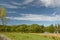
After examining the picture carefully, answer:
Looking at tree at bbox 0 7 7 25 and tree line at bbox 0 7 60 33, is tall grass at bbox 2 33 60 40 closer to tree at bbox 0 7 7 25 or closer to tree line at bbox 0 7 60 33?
tree line at bbox 0 7 60 33

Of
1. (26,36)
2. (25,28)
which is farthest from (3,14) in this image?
(26,36)

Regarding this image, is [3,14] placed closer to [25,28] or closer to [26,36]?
[25,28]

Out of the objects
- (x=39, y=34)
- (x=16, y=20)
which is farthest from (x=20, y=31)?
(x=39, y=34)

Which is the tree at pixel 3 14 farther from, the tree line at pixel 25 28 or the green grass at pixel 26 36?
the green grass at pixel 26 36

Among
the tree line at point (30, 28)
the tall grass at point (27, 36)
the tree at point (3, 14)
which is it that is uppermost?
the tree at point (3, 14)

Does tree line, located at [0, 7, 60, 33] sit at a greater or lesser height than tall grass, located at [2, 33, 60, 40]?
greater

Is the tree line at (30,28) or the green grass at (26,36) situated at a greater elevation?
the tree line at (30,28)

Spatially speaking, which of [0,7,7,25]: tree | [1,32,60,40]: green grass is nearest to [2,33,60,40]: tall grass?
[1,32,60,40]: green grass

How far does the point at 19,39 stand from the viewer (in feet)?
7.04

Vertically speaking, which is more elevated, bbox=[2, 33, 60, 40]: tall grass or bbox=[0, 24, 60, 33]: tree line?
bbox=[0, 24, 60, 33]: tree line

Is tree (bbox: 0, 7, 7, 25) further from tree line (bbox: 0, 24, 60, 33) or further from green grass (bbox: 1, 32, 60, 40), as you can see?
green grass (bbox: 1, 32, 60, 40)

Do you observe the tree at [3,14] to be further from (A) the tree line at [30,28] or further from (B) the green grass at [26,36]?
(B) the green grass at [26,36]

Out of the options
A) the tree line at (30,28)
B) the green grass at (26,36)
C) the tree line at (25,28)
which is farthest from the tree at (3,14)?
the green grass at (26,36)

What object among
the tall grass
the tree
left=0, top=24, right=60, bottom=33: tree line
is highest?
the tree
